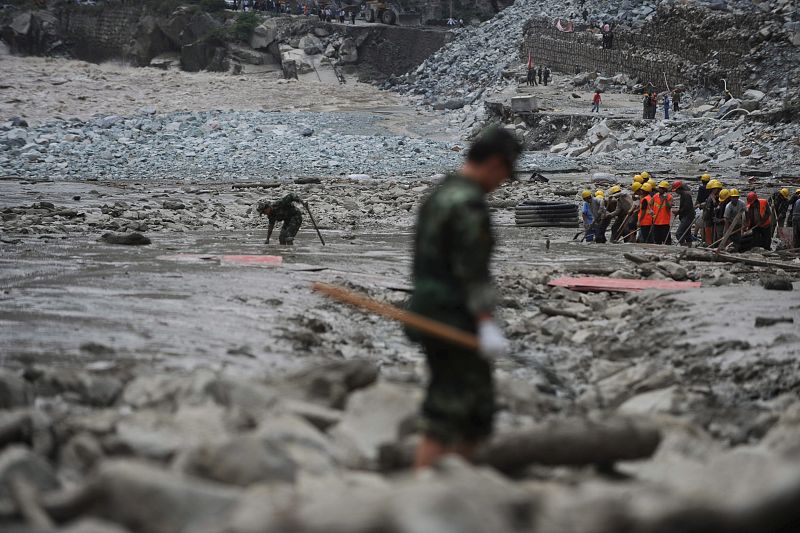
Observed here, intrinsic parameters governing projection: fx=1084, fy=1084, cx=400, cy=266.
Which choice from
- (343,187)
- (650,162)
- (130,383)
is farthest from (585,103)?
(130,383)

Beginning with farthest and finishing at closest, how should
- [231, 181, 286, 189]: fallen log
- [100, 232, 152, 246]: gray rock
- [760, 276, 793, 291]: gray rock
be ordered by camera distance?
1. [231, 181, 286, 189]: fallen log
2. [100, 232, 152, 246]: gray rock
3. [760, 276, 793, 291]: gray rock

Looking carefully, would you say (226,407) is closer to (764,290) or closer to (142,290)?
(142,290)

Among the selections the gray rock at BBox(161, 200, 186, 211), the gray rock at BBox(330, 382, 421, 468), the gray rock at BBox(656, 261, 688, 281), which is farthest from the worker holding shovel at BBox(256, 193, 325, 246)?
the gray rock at BBox(330, 382, 421, 468)

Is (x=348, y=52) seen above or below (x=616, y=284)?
above

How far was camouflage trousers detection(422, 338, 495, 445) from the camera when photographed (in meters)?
4.04

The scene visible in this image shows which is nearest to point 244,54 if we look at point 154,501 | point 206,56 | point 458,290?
point 206,56

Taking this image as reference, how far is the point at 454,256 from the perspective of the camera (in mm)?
3998

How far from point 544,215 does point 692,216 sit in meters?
2.91

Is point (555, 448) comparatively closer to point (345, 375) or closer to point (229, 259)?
point (345, 375)

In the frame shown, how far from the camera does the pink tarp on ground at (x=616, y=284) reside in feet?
35.6

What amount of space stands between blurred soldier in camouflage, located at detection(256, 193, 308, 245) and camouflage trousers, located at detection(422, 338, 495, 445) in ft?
32.4

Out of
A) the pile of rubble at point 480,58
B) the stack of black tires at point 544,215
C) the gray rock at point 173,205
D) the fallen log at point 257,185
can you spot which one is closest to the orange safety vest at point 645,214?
the stack of black tires at point 544,215

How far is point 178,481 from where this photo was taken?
142 inches

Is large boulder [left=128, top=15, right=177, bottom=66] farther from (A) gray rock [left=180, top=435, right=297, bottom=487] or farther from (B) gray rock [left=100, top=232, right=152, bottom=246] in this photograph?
(A) gray rock [left=180, top=435, right=297, bottom=487]
